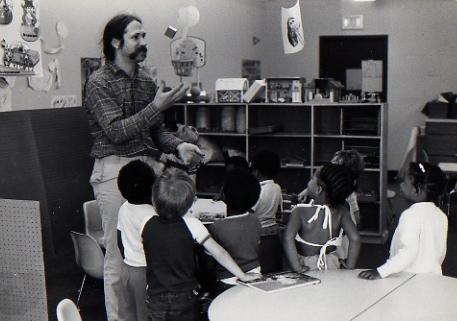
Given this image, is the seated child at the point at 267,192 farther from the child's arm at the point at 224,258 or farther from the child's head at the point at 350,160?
the child's arm at the point at 224,258

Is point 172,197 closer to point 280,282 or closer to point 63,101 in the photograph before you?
point 280,282

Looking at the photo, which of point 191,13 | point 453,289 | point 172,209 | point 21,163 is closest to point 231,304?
point 172,209

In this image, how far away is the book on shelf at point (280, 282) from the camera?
8.49 feet

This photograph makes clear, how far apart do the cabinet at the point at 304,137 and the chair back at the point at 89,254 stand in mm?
2626

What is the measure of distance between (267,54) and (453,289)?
8280 millimetres

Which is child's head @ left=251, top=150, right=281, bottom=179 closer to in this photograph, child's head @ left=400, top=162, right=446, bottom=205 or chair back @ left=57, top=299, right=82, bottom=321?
child's head @ left=400, top=162, right=446, bottom=205

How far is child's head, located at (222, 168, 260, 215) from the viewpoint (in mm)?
3012

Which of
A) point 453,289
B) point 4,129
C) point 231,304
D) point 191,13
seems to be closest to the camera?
point 231,304

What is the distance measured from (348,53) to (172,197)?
7.94m

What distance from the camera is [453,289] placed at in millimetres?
2584

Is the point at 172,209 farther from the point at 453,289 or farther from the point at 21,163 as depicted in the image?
the point at 21,163

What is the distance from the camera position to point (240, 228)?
9.88 feet

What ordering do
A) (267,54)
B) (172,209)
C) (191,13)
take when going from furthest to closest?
(267,54), (191,13), (172,209)

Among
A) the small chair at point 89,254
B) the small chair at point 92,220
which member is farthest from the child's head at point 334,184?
the small chair at point 92,220
